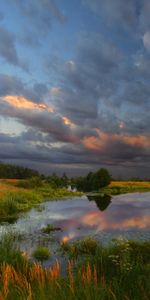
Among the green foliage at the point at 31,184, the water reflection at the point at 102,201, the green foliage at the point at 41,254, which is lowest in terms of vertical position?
the green foliage at the point at 41,254

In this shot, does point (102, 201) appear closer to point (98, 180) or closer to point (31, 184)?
point (31, 184)

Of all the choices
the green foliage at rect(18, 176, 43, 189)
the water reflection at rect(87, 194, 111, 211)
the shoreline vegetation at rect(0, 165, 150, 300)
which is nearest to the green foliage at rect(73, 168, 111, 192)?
the green foliage at rect(18, 176, 43, 189)

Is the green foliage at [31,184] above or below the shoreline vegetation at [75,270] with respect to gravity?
above

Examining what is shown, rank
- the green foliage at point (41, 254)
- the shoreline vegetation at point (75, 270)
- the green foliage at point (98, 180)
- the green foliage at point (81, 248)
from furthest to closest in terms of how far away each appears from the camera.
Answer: the green foliage at point (98, 180)
the green foliage at point (81, 248)
the green foliage at point (41, 254)
the shoreline vegetation at point (75, 270)

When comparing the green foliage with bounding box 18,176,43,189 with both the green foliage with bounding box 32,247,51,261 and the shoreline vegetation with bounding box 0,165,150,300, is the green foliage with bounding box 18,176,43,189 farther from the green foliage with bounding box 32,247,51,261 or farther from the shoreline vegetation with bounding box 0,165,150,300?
the green foliage with bounding box 32,247,51,261

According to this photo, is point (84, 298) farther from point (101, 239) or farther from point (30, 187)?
point (30, 187)

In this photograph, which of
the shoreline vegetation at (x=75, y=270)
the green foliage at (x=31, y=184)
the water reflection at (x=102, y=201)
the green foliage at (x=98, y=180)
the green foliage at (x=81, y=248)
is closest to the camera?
the shoreline vegetation at (x=75, y=270)

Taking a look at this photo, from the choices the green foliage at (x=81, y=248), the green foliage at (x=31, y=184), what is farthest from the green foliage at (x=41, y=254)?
the green foliage at (x=31, y=184)

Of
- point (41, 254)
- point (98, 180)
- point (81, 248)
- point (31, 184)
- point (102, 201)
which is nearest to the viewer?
point (41, 254)

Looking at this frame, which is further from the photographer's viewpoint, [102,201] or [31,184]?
[31,184]

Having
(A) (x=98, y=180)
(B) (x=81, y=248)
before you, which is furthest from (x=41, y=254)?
(A) (x=98, y=180)

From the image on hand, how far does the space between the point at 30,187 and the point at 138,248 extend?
212 ft

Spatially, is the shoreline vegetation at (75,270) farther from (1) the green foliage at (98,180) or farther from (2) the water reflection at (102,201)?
(1) the green foliage at (98,180)

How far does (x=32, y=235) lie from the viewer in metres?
22.5
